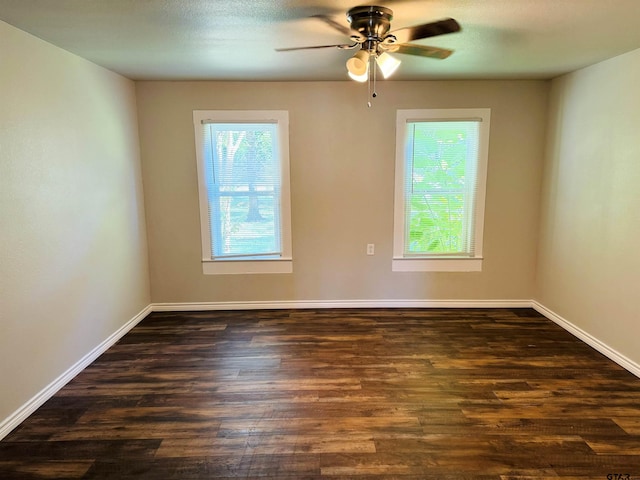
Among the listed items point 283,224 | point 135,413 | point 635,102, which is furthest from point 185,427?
point 635,102

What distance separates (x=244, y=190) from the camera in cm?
395

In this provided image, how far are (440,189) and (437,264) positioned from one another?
788 mm

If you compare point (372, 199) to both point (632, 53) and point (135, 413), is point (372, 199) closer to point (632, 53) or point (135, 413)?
point (632, 53)

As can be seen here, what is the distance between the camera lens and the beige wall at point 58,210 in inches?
89.0

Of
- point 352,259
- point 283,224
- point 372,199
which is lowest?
point 352,259

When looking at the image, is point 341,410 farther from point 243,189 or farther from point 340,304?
point 243,189

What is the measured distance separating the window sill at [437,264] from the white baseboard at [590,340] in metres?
0.74

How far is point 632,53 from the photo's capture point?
9.15 feet

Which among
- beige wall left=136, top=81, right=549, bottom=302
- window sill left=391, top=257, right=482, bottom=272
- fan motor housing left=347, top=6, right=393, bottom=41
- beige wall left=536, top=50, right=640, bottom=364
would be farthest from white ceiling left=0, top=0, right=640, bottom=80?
window sill left=391, top=257, right=482, bottom=272

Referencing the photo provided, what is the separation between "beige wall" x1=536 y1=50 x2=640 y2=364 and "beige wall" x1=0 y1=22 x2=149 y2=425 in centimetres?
407

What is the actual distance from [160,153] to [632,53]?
4036mm

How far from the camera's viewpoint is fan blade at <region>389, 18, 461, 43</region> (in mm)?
1881

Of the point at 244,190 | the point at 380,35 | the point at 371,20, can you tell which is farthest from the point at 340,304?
the point at 371,20

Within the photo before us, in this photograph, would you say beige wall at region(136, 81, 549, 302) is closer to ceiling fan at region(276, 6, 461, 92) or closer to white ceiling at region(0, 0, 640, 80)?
white ceiling at region(0, 0, 640, 80)
